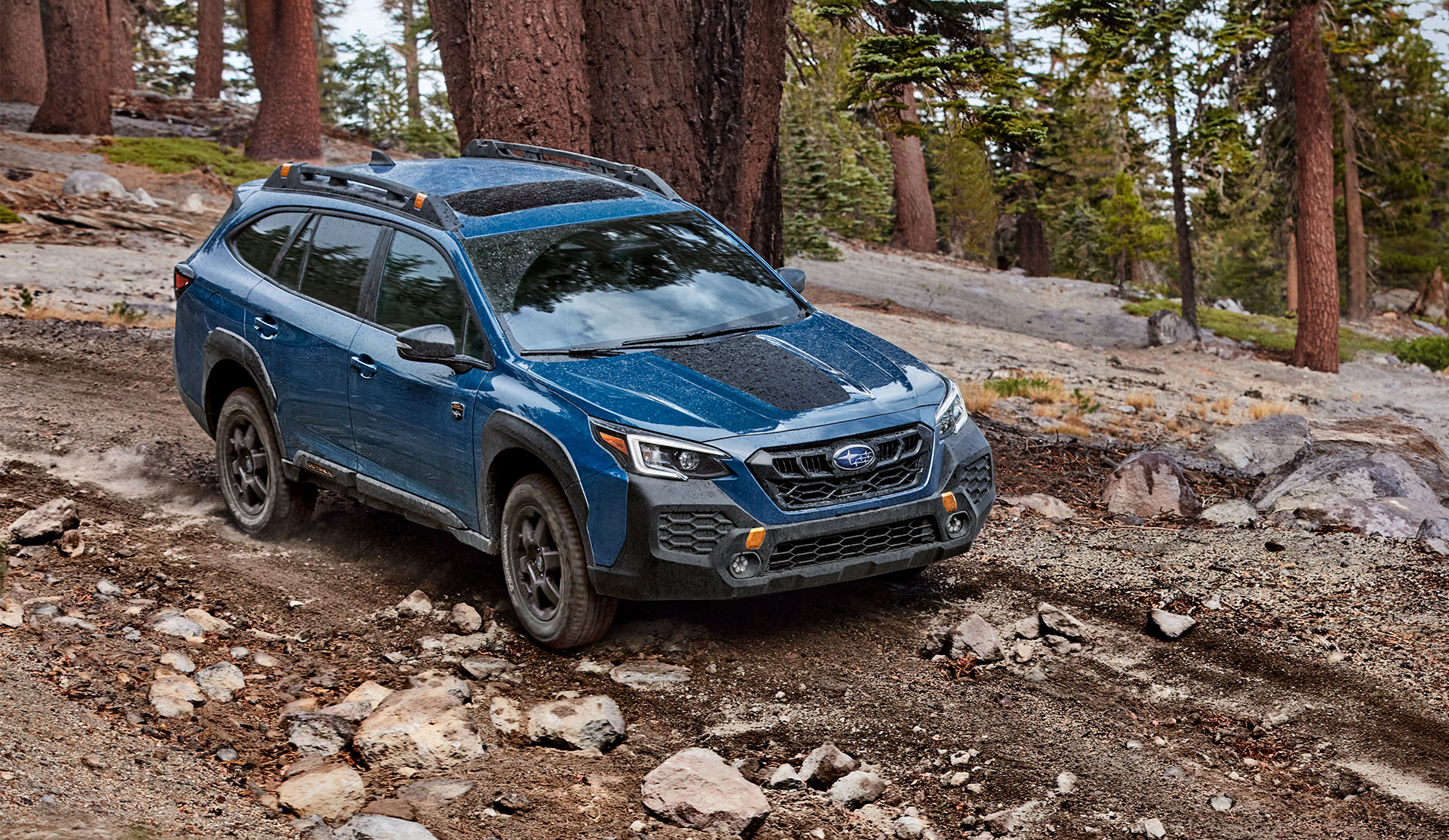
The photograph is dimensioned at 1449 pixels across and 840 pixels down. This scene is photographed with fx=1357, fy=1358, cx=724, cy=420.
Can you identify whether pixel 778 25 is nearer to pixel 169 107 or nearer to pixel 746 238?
pixel 746 238

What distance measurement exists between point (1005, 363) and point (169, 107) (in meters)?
24.1

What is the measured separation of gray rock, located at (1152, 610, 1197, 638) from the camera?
616 centimetres

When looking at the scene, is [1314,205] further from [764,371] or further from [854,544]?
[854,544]

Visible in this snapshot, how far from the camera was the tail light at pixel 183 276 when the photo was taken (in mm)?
7762

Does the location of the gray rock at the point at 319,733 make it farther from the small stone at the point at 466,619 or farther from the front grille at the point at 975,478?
the front grille at the point at 975,478

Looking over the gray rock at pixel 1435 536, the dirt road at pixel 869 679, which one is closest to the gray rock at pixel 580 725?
the dirt road at pixel 869 679

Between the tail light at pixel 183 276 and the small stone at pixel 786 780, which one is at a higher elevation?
the tail light at pixel 183 276

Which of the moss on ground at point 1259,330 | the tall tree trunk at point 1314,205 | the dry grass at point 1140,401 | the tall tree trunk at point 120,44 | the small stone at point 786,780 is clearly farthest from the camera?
the tall tree trunk at point 120,44

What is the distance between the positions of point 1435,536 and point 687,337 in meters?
4.49

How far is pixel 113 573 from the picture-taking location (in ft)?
21.6

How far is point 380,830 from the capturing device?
13.9ft

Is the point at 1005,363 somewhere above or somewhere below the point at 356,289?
below

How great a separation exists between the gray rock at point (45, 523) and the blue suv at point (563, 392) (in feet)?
3.04

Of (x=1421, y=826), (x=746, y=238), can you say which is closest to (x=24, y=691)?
(x=1421, y=826)
